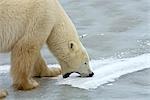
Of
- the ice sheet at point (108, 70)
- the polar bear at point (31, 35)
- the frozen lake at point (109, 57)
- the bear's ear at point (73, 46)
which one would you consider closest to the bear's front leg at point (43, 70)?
the frozen lake at point (109, 57)

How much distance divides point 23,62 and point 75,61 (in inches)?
28.1

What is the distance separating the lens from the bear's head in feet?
22.3

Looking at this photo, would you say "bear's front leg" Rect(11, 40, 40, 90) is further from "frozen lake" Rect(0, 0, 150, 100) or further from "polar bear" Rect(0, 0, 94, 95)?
"frozen lake" Rect(0, 0, 150, 100)

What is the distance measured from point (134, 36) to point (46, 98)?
2.99 m

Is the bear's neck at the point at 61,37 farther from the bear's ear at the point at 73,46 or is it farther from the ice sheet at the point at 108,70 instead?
the ice sheet at the point at 108,70

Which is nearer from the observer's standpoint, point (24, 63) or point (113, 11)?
point (24, 63)

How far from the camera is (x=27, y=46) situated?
6.49 metres

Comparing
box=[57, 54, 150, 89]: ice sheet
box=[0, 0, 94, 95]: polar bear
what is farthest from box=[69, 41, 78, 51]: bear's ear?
box=[57, 54, 150, 89]: ice sheet

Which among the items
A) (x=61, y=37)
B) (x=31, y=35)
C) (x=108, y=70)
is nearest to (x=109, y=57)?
(x=108, y=70)

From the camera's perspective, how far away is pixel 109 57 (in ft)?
25.2

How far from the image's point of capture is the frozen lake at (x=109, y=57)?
634 cm

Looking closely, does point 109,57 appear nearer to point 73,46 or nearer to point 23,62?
point 73,46

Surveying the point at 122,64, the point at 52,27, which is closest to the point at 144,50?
the point at 122,64

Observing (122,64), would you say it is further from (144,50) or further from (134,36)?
(134,36)
